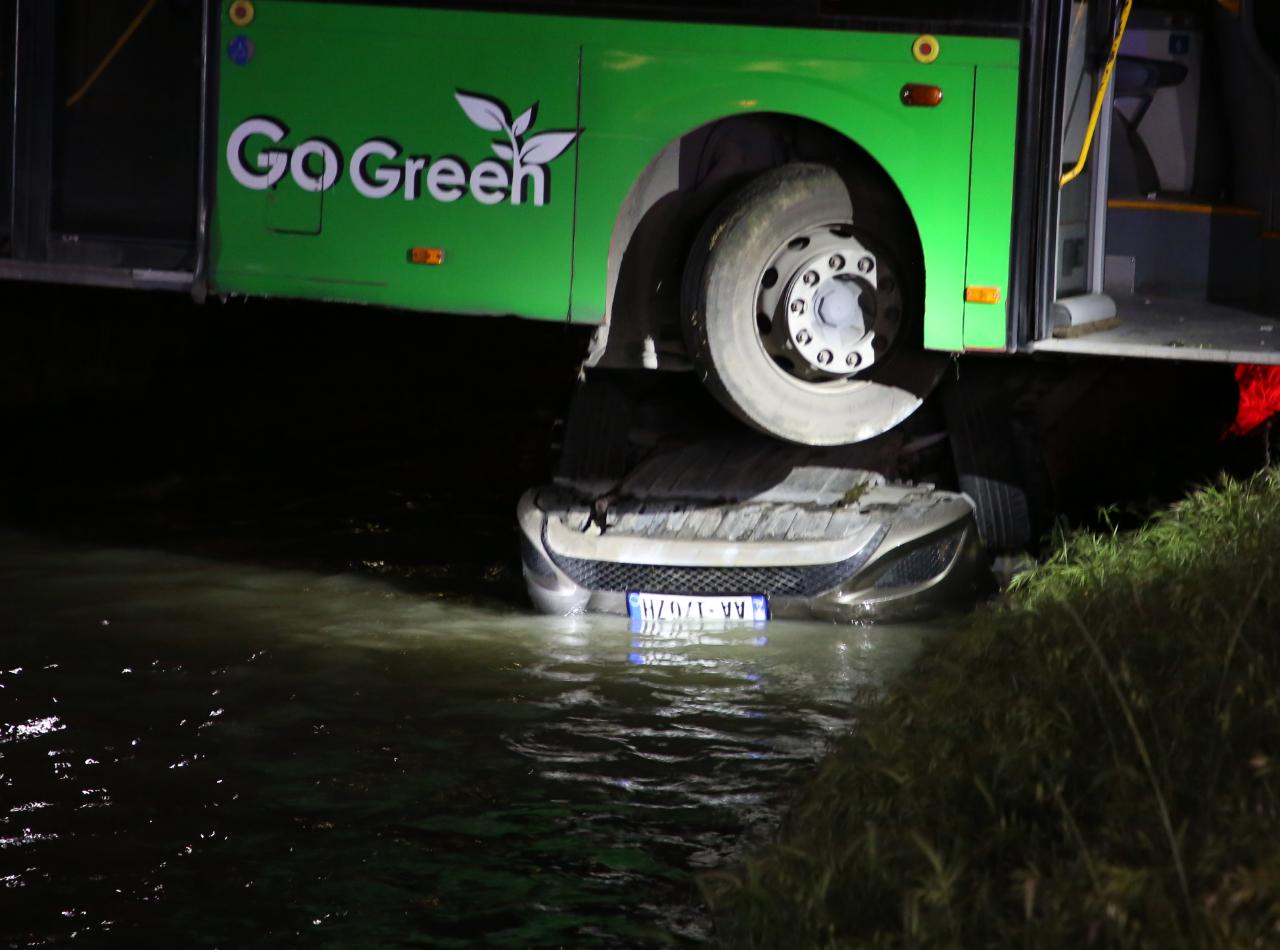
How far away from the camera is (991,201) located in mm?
7383

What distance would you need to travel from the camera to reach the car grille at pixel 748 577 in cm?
756

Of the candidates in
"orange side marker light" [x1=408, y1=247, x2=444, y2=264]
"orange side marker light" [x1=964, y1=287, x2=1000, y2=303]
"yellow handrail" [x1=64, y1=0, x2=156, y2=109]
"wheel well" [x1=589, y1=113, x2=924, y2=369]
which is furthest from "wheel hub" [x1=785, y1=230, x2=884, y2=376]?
"yellow handrail" [x1=64, y1=0, x2=156, y2=109]

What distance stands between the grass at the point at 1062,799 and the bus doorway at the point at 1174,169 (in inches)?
105

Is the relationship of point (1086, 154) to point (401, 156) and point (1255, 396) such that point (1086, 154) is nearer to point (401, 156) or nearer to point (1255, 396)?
point (1255, 396)

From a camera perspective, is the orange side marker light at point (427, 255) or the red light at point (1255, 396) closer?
the orange side marker light at point (427, 255)

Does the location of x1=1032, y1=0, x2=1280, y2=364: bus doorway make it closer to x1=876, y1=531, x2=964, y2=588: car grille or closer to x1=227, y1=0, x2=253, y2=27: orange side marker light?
x1=876, y1=531, x2=964, y2=588: car grille

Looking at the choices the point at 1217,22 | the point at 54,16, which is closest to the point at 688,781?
the point at 54,16

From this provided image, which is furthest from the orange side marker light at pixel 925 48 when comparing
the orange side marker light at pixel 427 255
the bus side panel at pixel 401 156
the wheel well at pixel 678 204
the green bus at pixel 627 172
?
the orange side marker light at pixel 427 255

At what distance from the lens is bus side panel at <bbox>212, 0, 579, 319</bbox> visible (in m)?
7.44

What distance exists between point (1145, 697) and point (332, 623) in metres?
4.08

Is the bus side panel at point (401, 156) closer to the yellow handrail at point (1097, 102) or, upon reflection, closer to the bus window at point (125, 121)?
the bus window at point (125, 121)

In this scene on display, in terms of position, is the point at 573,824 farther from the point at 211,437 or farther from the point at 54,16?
the point at 211,437

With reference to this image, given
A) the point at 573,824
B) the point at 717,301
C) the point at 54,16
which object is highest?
the point at 54,16

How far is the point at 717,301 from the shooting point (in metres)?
7.45
